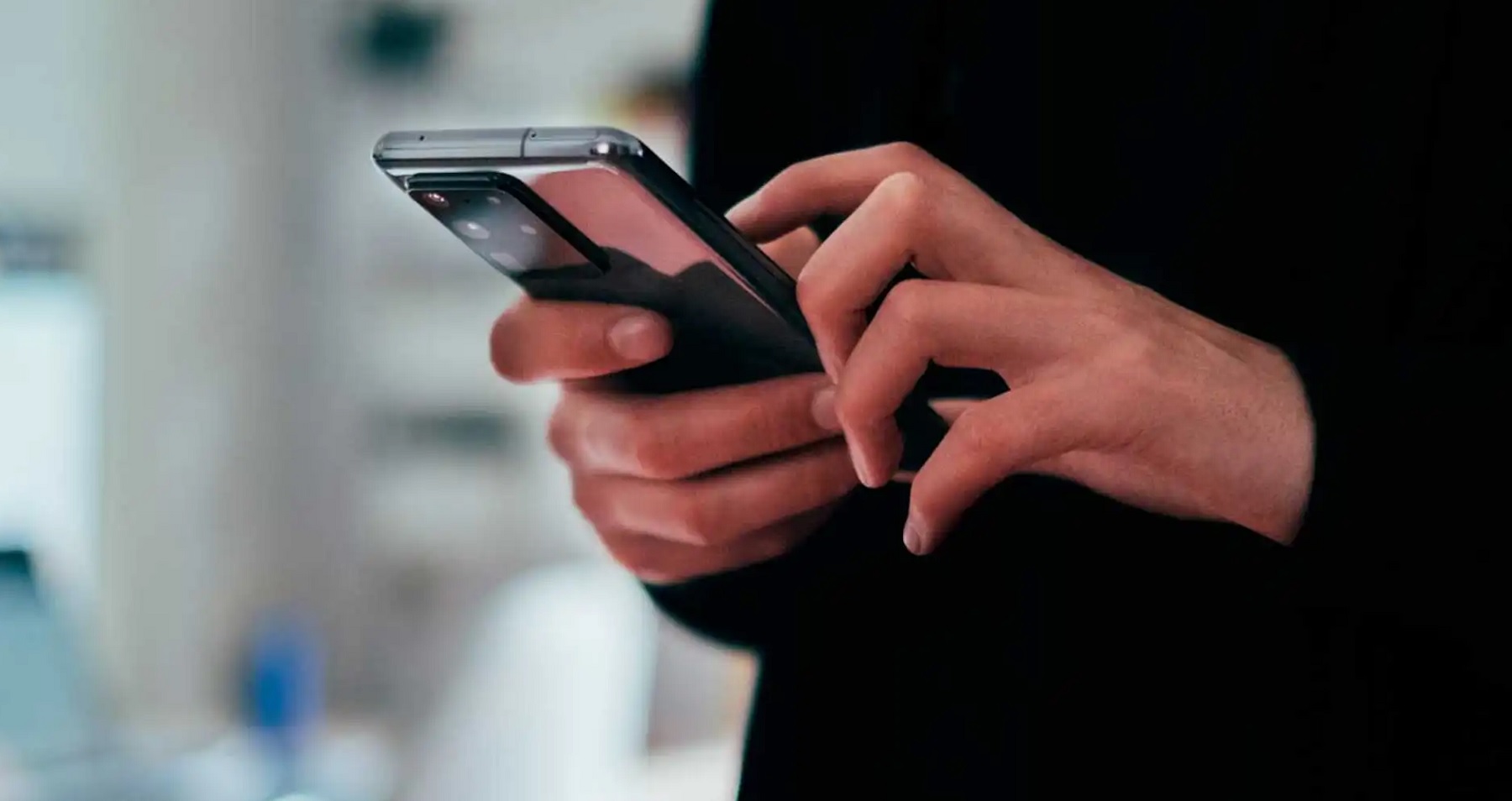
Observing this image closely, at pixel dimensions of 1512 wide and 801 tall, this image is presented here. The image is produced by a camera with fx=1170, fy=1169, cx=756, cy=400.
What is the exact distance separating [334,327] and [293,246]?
0.08 metres

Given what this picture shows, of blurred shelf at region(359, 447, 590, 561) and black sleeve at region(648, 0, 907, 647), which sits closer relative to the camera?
black sleeve at region(648, 0, 907, 647)

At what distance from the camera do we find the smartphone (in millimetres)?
277

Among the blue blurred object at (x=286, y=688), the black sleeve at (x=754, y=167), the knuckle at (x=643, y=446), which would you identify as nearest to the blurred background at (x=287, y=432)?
the blue blurred object at (x=286, y=688)

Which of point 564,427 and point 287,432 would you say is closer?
point 564,427

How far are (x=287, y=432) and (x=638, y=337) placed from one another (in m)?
0.77

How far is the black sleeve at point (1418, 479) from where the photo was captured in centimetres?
27

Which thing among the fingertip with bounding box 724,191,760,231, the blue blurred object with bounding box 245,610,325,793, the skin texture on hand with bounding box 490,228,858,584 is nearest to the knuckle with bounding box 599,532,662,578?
the skin texture on hand with bounding box 490,228,858,584

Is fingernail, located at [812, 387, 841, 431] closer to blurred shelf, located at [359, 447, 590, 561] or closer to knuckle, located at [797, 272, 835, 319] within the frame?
knuckle, located at [797, 272, 835, 319]

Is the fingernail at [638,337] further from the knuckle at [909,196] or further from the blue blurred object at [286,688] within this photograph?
the blue blurred object at [286,688]

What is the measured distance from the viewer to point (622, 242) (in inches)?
12.0

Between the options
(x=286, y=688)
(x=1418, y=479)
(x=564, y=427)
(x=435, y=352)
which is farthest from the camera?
(x=435, y=352)

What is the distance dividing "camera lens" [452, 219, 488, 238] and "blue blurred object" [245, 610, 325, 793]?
75 cm

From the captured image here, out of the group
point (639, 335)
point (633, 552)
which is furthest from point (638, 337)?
point (633, 552)

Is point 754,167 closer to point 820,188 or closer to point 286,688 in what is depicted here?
point 820,188
